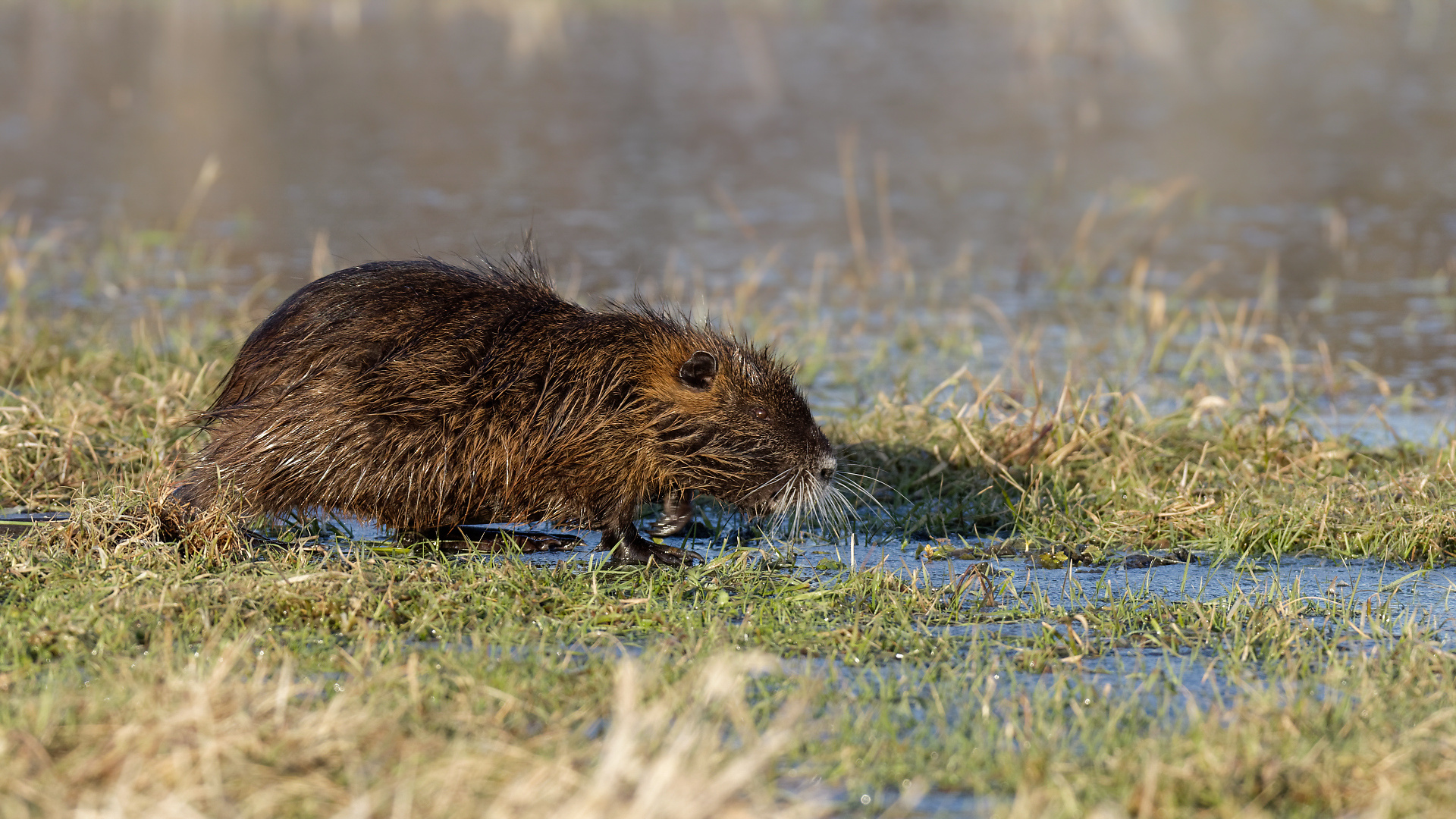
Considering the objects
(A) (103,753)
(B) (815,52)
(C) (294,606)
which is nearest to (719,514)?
(C) (294,606)

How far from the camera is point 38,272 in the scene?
8312 mm

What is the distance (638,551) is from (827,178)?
25.6ft

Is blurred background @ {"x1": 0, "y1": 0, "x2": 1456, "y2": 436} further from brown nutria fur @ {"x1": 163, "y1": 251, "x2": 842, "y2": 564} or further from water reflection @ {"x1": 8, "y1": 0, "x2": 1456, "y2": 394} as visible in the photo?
brown nutria fur @ {"x1": 163, "y1": 251, "x2": 842, "y2": 564}

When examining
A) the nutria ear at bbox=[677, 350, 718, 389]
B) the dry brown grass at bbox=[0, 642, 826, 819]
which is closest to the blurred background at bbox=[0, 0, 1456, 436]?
the nutria ear at bbox=[677, 350, 718, 389]

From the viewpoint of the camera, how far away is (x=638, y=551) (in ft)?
13.6

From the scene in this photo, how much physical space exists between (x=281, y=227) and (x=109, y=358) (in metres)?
3.86

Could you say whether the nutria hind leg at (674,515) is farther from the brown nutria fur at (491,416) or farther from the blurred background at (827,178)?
the blurred background at (827,178)

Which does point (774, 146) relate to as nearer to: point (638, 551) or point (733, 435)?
point (733, 435)

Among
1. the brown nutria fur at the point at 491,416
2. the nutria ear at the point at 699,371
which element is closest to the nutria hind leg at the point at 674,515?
the brown nutria fur at the point at 491,416

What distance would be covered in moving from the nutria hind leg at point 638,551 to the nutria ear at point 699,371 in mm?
420

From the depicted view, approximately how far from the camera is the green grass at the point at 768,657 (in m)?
2.46

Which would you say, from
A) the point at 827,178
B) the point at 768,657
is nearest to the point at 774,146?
the point at 827,178

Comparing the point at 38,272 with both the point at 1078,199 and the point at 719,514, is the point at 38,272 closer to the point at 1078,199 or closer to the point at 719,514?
the point at 719,514

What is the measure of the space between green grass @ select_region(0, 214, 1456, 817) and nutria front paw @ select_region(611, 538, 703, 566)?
0.16 metres
